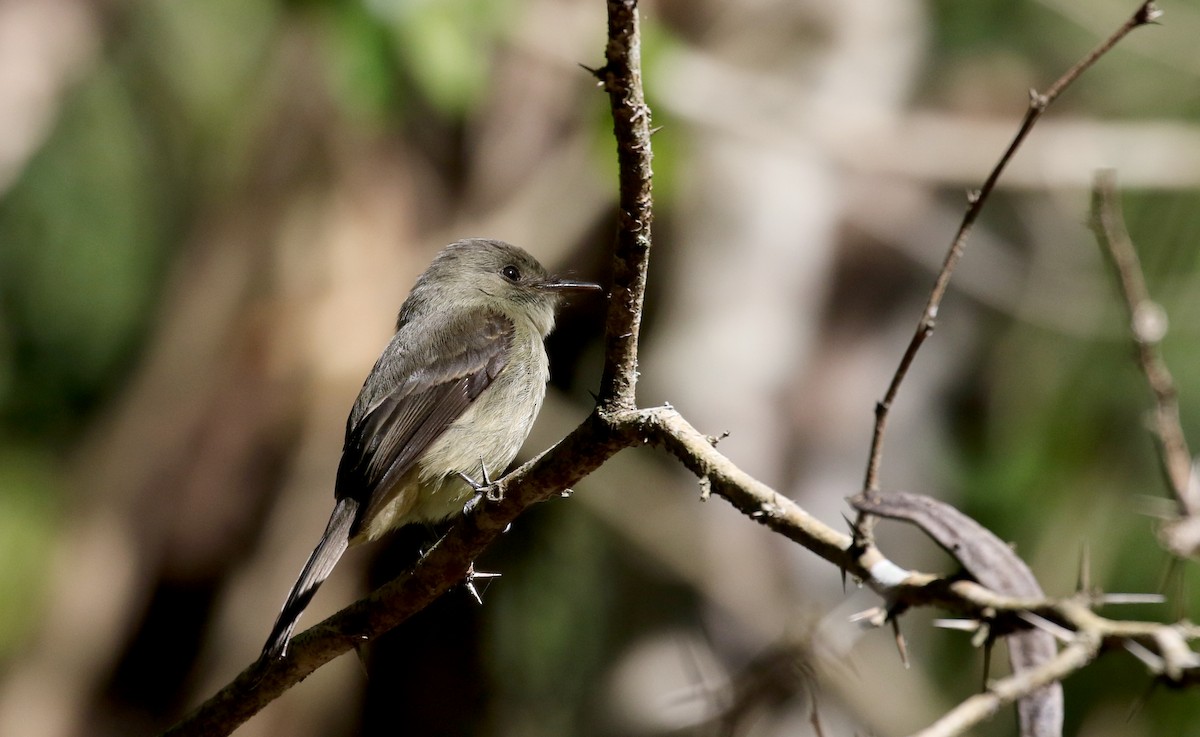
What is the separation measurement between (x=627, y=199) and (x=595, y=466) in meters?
0.63

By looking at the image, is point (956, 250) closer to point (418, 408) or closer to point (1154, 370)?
point (1154, 370)

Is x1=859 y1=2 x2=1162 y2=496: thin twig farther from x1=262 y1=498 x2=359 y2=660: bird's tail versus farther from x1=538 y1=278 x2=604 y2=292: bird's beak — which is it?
x1=538 y1=278 x2=604 y2=292: bird's beak

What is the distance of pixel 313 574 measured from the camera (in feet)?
12.4

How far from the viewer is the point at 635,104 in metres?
2.27

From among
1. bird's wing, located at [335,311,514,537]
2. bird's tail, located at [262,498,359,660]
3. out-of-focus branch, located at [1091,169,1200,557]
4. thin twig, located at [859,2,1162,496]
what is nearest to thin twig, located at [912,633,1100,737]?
out-of-focus branch, located at [1091,169,1200,557]

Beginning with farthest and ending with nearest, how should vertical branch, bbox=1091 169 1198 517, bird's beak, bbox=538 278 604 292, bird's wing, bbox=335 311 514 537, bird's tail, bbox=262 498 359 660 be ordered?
1. bird's beak, bbox=538 278 604 292
2. bird's wing, bbox=335 311 514 537
3. bird's tail, bbox=262 498 359 660
4. vertical branch, bbox=1091 169 1198 517

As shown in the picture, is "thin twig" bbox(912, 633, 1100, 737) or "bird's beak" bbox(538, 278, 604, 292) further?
"bird's beak" bbox(538, 278, 604, 292)

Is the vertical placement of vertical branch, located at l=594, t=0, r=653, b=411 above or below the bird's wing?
above

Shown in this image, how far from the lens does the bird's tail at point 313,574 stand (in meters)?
3.34

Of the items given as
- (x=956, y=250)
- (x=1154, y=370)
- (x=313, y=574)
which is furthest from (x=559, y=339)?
(x=1154, y=370)

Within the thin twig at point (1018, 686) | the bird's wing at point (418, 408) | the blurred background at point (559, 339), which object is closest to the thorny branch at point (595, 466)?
the thin twig at point (1018, 686)

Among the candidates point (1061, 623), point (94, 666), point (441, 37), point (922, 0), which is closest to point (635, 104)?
point (1061, 623)

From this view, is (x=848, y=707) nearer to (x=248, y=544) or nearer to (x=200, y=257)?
(x=248, y=544)

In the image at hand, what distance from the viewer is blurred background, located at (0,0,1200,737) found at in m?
7.19
